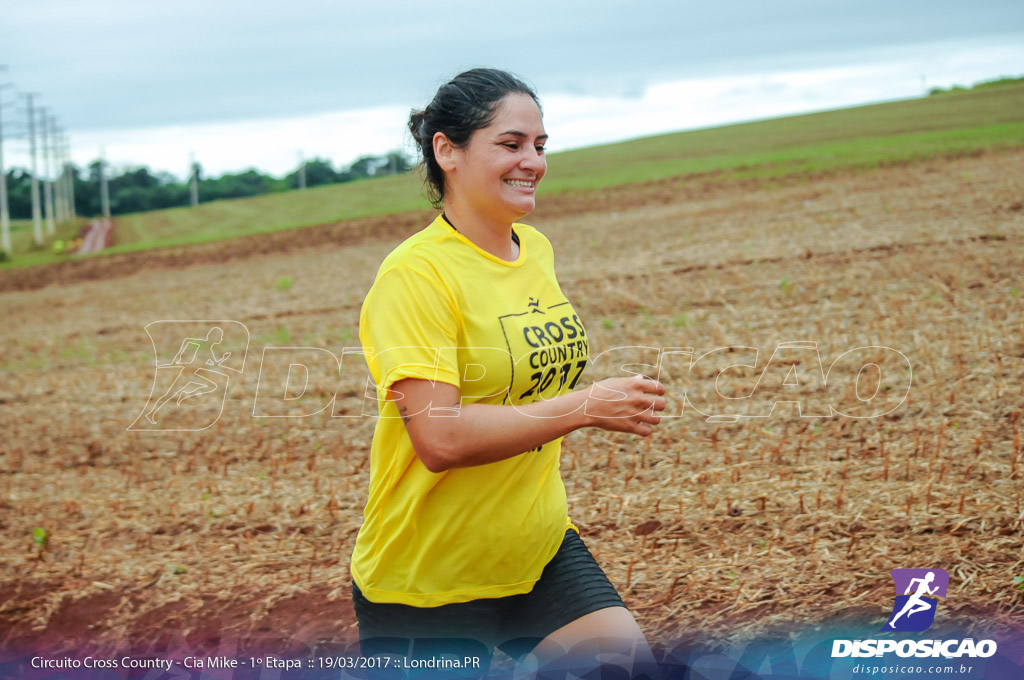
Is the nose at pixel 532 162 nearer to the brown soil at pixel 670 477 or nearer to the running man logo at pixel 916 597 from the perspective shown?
the brown soil at pixel 670 477

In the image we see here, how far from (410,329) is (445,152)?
0.57 metres

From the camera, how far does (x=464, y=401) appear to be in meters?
2.47

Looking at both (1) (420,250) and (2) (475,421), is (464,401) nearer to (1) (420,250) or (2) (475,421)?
(2) (475,421)

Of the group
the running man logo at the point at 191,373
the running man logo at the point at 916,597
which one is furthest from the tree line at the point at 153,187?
the running man logo at the point at 916,597

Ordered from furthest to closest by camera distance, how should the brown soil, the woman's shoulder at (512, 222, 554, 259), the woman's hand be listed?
1. the brown soil
2. the woman's shoulder at (512, 222, 554, 259)
3. the woman's hand

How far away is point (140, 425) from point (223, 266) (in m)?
15.2

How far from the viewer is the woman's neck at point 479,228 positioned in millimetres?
2568

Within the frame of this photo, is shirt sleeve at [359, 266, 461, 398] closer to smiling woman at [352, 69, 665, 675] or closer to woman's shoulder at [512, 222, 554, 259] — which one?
smiling woman at [352, 69, 665, 675]

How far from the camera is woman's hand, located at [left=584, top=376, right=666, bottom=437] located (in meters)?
2.44

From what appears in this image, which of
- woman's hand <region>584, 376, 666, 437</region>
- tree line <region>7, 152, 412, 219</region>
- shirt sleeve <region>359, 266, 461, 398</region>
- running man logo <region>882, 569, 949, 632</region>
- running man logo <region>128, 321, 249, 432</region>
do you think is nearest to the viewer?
shirt sleeve <region>359, 266, 461, 398</region>

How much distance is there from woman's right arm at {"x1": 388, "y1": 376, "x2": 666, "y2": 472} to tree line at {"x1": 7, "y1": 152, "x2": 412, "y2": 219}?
288 ft

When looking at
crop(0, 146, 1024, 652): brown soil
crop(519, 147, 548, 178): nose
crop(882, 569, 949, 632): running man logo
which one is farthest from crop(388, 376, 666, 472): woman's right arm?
crop(882, 569, 949, 632): running man logo

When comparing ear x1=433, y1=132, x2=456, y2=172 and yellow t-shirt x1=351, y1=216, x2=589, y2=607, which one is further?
ear x1=433, y1=132, x2=456, y2=172

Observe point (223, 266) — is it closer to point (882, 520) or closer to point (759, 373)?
point (759, 373)
